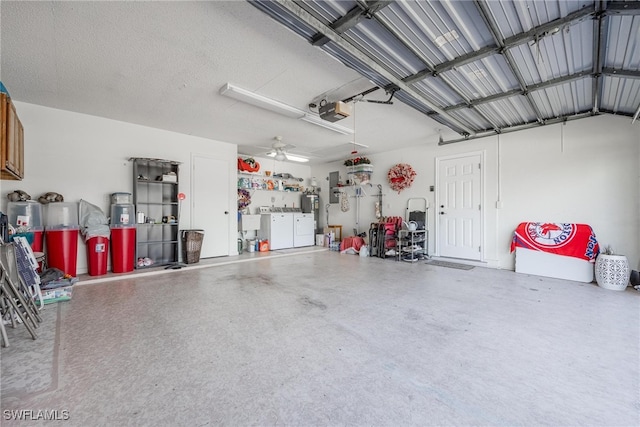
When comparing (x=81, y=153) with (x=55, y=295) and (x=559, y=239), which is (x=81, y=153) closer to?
(x=55, y=295)

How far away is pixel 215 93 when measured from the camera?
3803mm

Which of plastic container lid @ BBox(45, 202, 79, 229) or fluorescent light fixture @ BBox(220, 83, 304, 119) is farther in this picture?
plastic container lid @ BBox(45, 202, 79, 229)

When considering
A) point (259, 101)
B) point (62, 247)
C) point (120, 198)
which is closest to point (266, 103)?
point (259, 101)

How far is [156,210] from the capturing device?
219 inches

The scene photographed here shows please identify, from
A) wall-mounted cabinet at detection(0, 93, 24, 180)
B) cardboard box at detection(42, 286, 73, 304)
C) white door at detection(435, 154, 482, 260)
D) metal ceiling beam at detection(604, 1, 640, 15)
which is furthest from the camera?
white door at detection(435, 154, 482, 260)

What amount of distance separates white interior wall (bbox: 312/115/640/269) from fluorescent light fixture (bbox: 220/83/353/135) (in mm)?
3345

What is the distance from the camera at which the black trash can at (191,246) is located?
5465mm

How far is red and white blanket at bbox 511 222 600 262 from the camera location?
423 cm

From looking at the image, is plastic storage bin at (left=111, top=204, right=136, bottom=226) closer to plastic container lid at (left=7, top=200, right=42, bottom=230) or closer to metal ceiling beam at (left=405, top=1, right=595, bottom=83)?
plastic container lid at (left=7, top=200, right=42, bottom=230)

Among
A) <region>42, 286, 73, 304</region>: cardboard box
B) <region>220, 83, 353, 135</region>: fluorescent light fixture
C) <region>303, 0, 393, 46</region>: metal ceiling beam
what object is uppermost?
<region>220, 83, 353, 135</region>: fluorescent light fixture

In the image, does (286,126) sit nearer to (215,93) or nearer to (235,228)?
(215,93)

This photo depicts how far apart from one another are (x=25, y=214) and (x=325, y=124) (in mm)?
4945

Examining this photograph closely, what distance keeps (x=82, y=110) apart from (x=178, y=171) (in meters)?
1.72

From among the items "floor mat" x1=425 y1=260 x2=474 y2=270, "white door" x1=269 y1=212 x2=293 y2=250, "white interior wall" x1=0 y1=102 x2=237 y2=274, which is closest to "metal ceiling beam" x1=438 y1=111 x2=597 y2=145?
"floor mat" x1=425 y1=260 x2=474 y2=270
